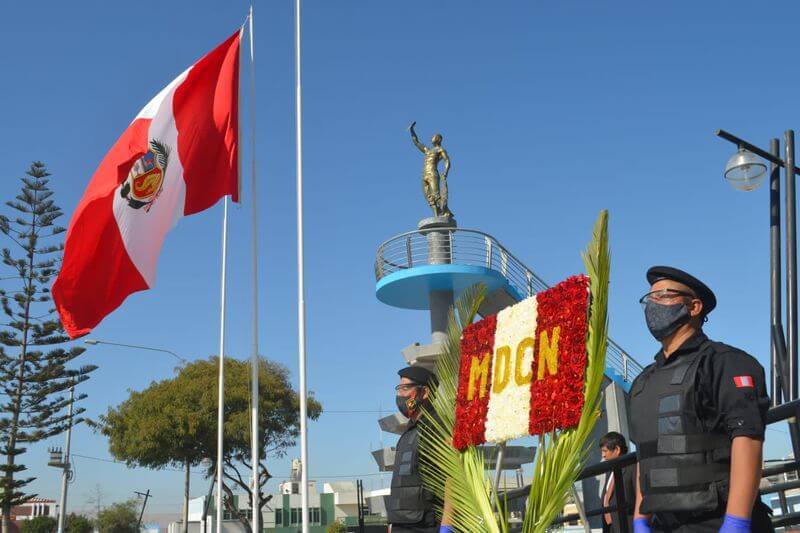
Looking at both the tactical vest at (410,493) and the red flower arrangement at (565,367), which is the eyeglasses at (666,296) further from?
the tactical vest at (410,493)

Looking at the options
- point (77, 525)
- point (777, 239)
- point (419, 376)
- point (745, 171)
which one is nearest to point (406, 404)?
point (419, 376)

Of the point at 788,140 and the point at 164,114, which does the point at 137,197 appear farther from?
the point at 788,140

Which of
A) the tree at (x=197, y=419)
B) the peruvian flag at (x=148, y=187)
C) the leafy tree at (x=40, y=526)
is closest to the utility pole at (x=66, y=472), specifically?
the tree at (x=197, y=419)

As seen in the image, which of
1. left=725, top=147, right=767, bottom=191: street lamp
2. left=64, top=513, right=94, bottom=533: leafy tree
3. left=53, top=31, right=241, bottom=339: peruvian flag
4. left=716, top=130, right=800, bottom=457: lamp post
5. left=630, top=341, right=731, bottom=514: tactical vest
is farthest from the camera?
left=64, top=513, right=94, bottom=533: leafy tree

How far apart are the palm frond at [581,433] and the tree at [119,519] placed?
71.1m

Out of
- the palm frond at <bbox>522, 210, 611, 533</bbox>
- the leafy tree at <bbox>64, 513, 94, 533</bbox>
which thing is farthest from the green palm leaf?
the leafy tree at <bbox>64, 513, 94, 533</bbox>

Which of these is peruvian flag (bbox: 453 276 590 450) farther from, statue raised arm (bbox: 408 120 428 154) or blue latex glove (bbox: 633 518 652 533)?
statue raised arm (bbox: 408 120 428 154)

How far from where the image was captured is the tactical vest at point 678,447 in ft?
9.92

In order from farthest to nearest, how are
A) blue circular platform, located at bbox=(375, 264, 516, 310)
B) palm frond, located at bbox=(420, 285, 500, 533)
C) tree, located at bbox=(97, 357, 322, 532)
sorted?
1. tree, located at bbox=(97, 357, 322, 532)
2. blue circular platform, located at bbox=(375, 264, 516, 310)
3. palm frond, located at bbox=(420, 285, 500, 533)

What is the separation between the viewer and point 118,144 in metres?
9.95

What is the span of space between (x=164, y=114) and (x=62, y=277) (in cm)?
228

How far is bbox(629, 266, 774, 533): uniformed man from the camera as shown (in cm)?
288

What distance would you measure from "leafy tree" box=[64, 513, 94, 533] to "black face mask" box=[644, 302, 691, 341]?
63188mm

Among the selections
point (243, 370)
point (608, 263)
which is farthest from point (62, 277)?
point (243, 370)
